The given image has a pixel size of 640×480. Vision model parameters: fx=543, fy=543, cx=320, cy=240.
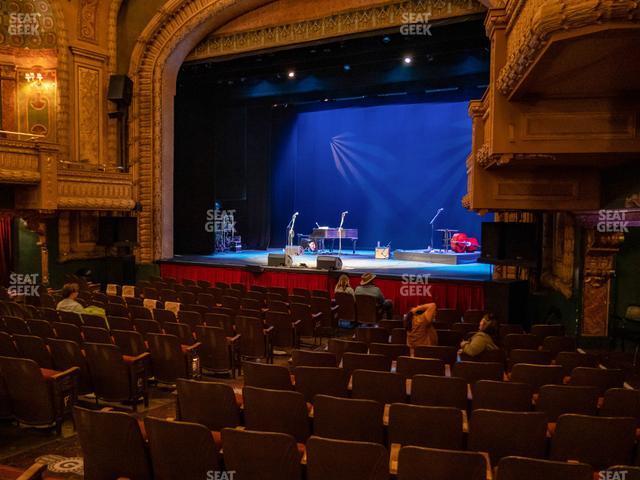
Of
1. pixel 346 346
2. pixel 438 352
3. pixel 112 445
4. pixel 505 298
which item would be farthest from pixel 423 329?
pixel 112 445

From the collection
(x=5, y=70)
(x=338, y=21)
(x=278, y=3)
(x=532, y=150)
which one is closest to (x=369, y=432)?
(x=532, y=150)

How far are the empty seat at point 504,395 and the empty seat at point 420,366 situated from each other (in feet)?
2.49

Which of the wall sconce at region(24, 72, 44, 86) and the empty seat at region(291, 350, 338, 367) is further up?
the wall sconce at region(24, 72, 44, 86)

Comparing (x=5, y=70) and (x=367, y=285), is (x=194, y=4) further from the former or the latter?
(x=367, y=285)

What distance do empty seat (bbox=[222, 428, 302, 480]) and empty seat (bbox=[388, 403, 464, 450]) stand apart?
0.76 m

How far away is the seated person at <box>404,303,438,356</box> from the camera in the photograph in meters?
5.96

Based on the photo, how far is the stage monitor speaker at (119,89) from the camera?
13.4 metres

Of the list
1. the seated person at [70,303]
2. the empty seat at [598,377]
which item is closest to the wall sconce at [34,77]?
the seated person at [70,303]

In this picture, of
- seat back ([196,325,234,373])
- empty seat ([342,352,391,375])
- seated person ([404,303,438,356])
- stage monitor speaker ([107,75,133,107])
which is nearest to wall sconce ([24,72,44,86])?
stage monitor speaker ([107,75,133,107])

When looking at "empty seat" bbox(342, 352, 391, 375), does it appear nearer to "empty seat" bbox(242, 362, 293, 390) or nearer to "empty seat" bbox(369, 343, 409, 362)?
"empty seat" bbox(369, 343, 409, 362)

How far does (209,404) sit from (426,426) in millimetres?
1423

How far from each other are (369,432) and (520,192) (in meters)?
5.20

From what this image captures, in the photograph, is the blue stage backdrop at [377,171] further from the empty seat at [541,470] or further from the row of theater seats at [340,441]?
the empty seat at [541,470]

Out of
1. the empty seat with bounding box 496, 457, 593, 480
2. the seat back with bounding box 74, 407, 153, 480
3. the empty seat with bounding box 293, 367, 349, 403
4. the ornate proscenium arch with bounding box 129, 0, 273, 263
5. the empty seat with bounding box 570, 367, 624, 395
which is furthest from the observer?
the ornate proscenium arch with bounding box 129, 0, 273, 263
